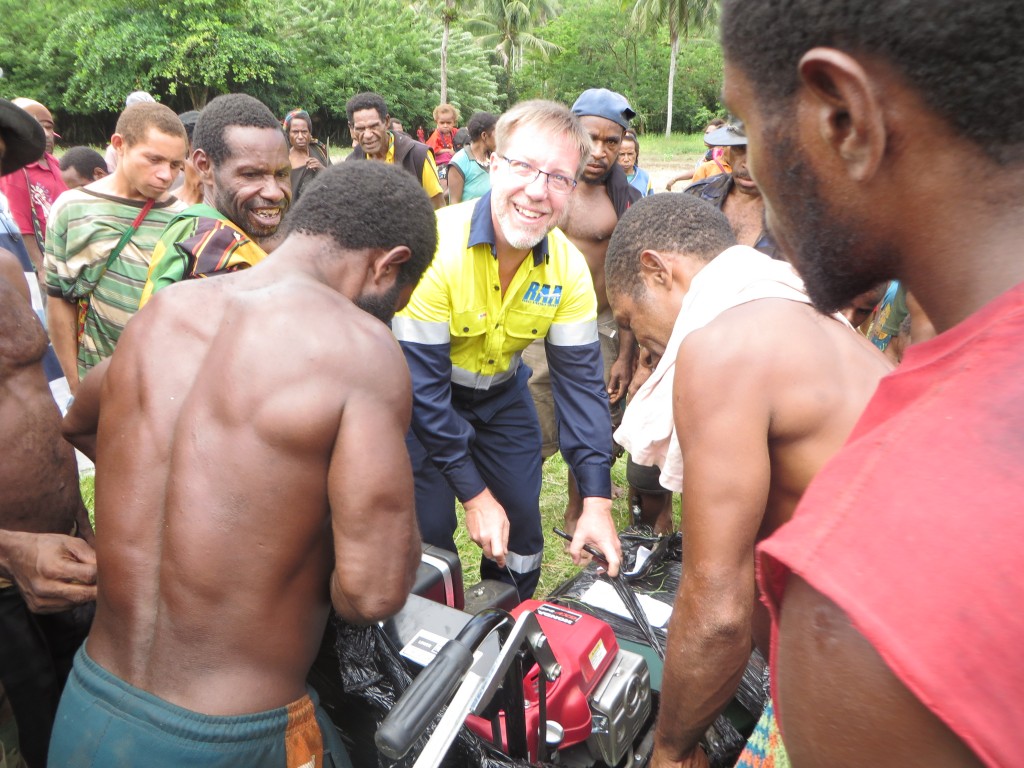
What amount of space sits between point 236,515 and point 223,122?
215cm

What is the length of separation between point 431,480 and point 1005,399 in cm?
277

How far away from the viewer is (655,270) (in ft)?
7.75

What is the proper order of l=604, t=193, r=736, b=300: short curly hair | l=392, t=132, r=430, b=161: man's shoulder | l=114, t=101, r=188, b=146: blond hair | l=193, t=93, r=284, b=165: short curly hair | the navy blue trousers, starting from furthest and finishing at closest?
l=392, t=132, r=430, b=161: man's shoulder → l=114, t=101, r=188, b=146: blond hair → the navy blue trousers → l=193, t=93, r=284, b=165: short curly hair → l=604, t=193, r=736, b=300: short curly hair

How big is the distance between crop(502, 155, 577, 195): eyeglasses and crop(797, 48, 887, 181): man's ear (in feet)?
7.53

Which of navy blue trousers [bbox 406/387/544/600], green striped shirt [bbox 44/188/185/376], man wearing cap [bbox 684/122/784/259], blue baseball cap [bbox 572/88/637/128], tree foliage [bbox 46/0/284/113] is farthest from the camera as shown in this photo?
tree foliage [bbox 46/0/284/113]

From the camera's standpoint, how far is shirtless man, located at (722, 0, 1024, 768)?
54cm

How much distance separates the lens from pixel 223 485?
1.56m

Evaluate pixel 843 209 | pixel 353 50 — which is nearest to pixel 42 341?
pixel 843 209

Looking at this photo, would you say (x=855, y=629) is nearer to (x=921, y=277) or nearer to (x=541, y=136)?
(x=921, y=277)

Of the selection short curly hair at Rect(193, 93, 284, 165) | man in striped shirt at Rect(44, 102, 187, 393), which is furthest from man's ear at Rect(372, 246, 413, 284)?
man in striped shirt at Rect(44, 102, 187, 393)

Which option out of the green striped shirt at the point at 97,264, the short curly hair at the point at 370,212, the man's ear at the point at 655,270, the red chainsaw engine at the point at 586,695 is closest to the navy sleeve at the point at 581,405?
the man's ear at the point at 655,270

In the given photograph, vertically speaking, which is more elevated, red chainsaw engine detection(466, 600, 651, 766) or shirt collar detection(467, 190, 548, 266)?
shirt collar detection(467, 190, 548, 266)

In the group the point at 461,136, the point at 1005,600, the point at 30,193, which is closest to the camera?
the point at 1005,600

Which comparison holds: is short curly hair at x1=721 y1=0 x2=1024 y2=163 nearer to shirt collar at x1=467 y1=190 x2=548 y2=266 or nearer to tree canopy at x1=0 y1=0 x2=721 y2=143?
shirt collar at x1=467 y1=190 x2=548 y2=266
